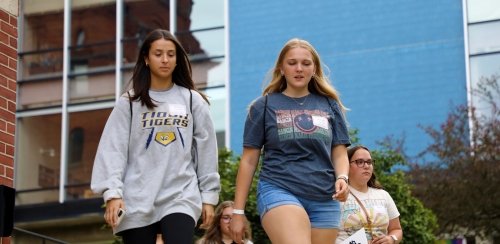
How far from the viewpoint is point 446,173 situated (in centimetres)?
2250

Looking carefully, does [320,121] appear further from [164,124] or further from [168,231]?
[168,231]

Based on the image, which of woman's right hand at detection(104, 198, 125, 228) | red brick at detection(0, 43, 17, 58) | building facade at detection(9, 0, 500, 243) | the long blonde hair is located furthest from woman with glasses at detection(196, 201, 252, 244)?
building facade at detection(9, 0, 500, 243)

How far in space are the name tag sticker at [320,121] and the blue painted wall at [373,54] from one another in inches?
703

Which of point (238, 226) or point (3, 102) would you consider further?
→ point (3, 102)

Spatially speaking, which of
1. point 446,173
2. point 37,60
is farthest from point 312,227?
point 37,60

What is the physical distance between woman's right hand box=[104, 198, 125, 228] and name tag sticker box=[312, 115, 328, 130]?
1.41 meters

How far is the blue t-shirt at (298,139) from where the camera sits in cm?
686

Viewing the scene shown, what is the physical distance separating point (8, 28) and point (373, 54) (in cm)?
1721

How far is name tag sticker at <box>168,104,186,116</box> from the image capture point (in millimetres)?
6781

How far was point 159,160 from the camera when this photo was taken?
21.7 feet

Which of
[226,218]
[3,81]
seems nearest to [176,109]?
[3,81]

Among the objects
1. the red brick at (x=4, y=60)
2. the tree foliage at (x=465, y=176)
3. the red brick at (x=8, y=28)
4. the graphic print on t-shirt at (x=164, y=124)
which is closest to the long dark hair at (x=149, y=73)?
the graphic print on t-shirt at (x=164, y=124)

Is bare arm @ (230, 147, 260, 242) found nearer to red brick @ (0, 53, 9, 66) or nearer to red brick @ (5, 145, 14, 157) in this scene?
red brick @ (5, 145, 14, 157)

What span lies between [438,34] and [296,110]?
18879 mm
